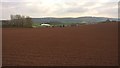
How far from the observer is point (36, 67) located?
231 inches

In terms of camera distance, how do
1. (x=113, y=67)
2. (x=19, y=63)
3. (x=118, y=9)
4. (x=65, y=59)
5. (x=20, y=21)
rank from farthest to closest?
(x=20, y=21)
(x=118, y=9)
(x=65, y=59)
(x=19, y=63)
(x=113, y=67)

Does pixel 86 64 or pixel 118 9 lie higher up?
pixel 118 9

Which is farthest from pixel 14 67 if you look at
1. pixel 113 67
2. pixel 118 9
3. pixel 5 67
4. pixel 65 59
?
pixel 118 9

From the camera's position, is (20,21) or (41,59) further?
(20,21)

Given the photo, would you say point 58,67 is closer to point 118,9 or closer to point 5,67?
point 5,67

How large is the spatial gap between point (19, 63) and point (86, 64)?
160cm

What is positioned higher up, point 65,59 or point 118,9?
point 118,9

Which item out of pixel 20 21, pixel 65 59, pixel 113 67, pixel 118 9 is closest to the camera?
pixel 113 67

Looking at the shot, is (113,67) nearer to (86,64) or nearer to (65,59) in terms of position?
(86,64)

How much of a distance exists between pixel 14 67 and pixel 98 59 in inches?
85.7

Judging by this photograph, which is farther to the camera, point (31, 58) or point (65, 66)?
point (31, 58)

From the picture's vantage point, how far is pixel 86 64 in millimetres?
6148

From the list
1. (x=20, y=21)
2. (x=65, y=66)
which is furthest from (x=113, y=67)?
(x=20, y=21)

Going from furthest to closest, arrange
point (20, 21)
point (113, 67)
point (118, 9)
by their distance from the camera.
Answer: point (20, 21)
point (118, 9)
point (113, 67)
